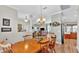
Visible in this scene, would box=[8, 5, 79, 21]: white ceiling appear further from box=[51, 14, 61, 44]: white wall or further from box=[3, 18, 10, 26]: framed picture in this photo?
box=[3, 18, 10, 26]: framed picture

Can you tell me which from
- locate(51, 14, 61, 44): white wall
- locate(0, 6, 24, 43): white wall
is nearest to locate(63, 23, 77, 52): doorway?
locate(51, 14, 61, 44): white wall

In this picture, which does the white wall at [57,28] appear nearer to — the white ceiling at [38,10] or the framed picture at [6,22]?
the white ceiling at [38,10]

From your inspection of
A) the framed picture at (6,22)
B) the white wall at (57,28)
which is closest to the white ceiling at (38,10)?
the white wall at (57,28)

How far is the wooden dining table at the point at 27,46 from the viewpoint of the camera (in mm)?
1896

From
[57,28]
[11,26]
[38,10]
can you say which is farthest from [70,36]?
[11,26]

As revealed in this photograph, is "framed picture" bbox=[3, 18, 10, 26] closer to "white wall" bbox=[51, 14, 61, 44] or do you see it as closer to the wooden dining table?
the wooden dining table

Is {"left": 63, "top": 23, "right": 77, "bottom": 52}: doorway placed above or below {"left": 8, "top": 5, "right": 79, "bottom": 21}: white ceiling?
below

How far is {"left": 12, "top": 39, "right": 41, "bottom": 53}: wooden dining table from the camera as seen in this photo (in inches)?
74.6

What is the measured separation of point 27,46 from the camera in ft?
6.27

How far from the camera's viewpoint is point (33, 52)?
194 cm

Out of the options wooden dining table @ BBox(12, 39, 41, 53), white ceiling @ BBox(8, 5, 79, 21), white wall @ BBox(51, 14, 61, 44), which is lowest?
wooden dining table @ BBox(12, 39, 41, 53)

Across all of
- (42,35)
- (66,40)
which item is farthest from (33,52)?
(66,40)
